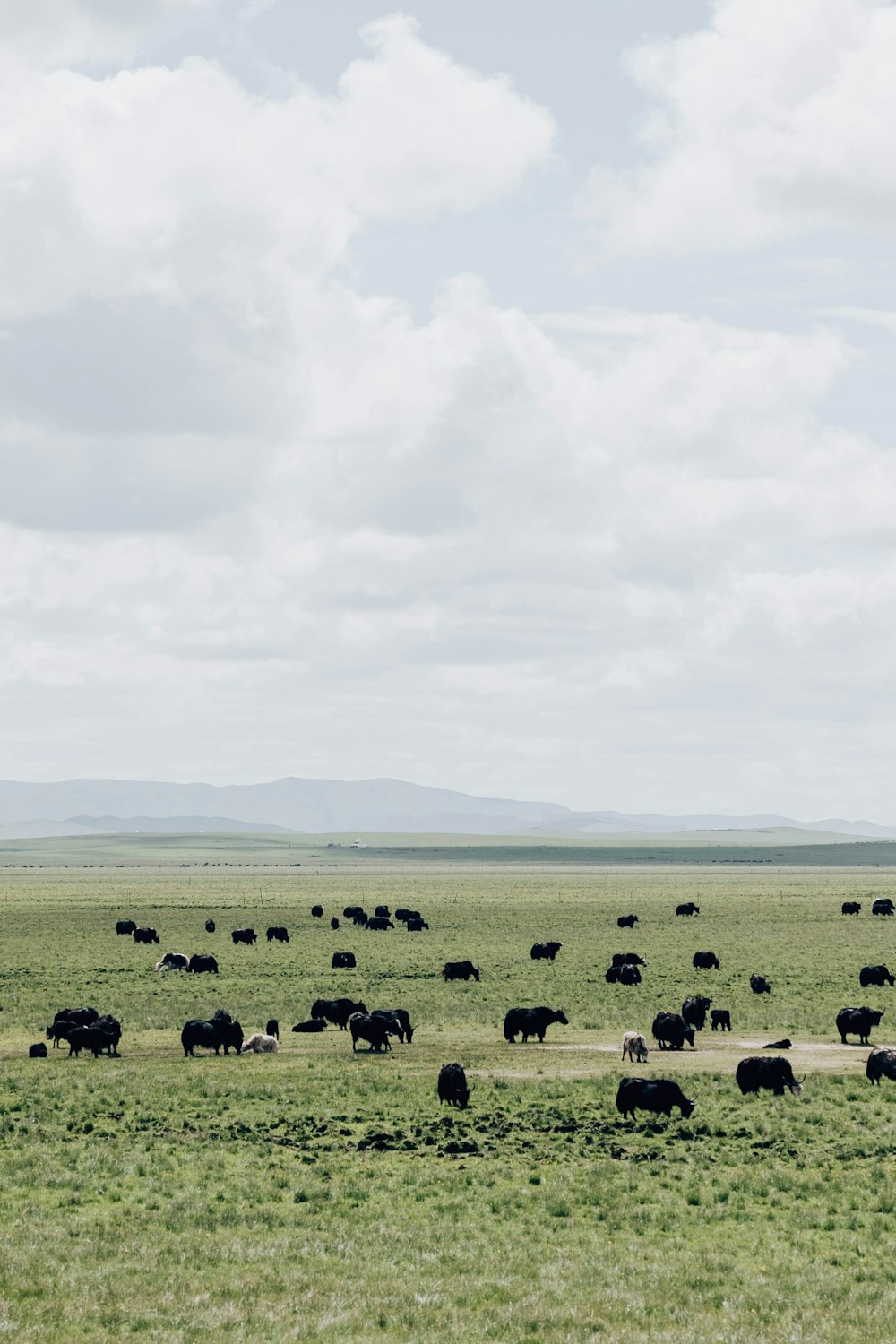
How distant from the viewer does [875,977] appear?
49.0 meters

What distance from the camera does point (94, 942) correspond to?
6912 centimetres

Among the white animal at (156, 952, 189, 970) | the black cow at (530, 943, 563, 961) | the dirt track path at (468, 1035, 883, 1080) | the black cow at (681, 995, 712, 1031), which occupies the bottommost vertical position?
the white animal at (156, 952, 189, 970)

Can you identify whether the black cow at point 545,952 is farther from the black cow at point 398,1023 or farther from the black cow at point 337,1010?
the black cow at point 398,1023

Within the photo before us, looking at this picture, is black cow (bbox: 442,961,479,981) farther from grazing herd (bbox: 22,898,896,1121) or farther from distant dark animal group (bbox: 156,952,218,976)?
distant dark animal group (bbox: 156,952,218,976)

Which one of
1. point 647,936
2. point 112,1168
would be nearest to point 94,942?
point 647,936

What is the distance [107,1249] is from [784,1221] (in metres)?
9.63

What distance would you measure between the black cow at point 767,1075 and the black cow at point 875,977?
21.8m

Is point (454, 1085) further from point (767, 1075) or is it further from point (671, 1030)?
point (671, 1030)

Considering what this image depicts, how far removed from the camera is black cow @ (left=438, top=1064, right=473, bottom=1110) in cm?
2741

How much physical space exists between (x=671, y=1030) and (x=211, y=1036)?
12.4 meters

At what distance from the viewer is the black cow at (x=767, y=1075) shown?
28359 mm

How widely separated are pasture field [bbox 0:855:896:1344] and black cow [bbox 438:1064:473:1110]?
1.40 feet

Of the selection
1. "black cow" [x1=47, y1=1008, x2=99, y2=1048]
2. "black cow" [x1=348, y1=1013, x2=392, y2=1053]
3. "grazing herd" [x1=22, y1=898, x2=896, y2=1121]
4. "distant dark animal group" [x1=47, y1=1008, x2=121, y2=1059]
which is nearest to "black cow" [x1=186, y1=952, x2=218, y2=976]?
"grazing herd" [x1=22, y1=898, x2=896, y2=1121]

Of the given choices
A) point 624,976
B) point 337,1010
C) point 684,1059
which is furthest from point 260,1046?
point 624,976
